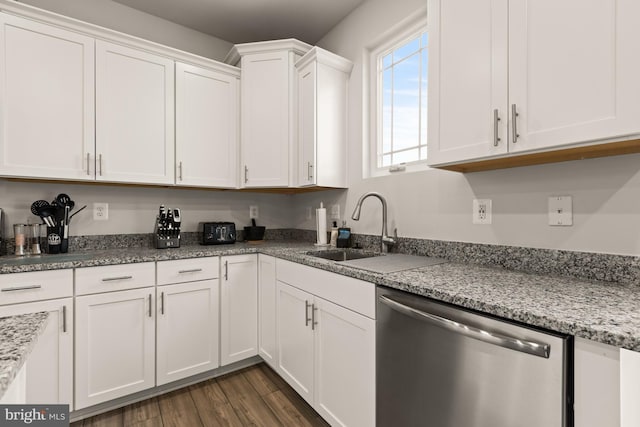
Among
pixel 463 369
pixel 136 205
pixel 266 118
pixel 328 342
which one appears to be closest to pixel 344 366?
pixel 328 342

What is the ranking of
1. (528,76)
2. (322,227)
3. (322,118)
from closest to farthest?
(528,76) → (322,118) → (322,227)

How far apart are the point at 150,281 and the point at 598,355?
2.04 metres

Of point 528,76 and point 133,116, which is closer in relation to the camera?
point 528,76

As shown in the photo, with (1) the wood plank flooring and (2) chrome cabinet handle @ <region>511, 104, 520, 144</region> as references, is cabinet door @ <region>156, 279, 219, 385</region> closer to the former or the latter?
(1) the wood plank flooring

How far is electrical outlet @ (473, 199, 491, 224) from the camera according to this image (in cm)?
153

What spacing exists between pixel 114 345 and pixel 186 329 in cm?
39

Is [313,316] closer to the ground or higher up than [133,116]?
closer to the ground

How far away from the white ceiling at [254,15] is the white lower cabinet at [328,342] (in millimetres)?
1935

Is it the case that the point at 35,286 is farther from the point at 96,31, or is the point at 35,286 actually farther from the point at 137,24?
the point at 137,24

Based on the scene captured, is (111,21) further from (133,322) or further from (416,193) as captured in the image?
(416,193)

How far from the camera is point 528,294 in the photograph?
981 millimetres

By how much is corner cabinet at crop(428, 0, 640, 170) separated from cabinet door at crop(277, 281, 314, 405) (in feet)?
3.57

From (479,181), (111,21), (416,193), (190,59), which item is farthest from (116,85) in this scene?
(479,181)

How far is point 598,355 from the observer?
2.35 ft
